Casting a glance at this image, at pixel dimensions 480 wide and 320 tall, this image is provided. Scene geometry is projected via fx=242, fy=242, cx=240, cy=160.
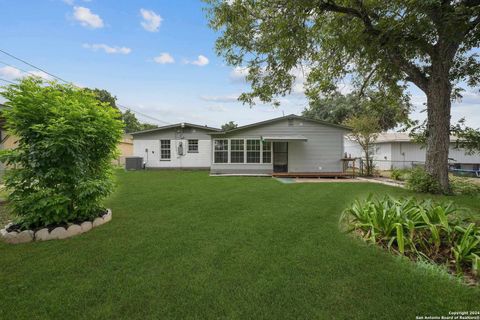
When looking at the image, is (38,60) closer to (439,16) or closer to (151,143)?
(151,143)

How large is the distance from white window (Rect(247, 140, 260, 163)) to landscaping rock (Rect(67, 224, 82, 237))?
11043 mm

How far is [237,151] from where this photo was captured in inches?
571

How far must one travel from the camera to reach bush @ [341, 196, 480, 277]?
9.30ft

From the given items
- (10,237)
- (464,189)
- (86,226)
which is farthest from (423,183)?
(10,237)

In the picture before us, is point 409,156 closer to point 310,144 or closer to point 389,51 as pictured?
point 310,144

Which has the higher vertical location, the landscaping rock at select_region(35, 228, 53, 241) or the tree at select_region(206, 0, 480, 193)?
the tree at select_region(206, 0, 480, 193)

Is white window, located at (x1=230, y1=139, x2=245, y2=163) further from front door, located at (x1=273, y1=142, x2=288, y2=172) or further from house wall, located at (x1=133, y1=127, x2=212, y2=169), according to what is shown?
house wall, located at (x1=133, y1=127, x2=212, y2=169)

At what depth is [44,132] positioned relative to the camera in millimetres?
3654

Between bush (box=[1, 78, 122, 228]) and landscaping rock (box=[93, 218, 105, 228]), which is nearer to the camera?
bush (box=[1, 78, 122, 228])

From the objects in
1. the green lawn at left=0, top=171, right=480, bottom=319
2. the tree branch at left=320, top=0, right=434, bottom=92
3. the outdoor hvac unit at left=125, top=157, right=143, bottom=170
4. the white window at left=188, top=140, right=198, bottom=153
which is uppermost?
the tree branch at left=320, top=0, right=434, bottom=92

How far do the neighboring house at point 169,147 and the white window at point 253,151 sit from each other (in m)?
4.16

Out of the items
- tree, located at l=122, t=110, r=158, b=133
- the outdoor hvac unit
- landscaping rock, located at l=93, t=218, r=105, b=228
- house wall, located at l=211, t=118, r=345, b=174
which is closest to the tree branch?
house wall, located at l=211, t=118, r=345, b=174

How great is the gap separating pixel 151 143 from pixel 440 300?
702 inches

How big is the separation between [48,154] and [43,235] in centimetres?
124
